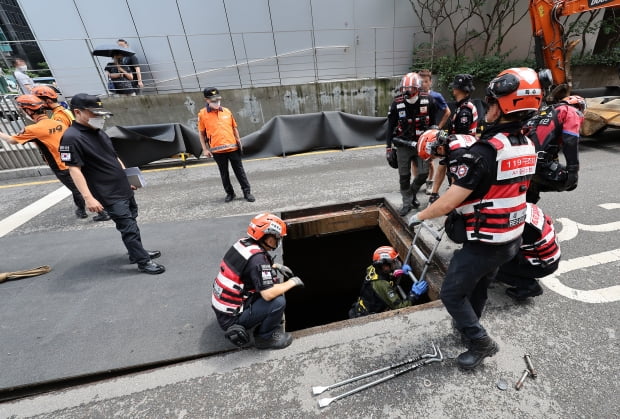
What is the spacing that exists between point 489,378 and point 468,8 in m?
14.2

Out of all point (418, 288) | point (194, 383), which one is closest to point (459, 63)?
point (418, 288)

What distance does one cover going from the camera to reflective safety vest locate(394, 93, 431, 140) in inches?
164

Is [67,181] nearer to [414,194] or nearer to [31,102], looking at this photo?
[31,102]

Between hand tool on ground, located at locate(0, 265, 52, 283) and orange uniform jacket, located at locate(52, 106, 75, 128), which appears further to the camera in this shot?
orange uniform jacket, located at locate(52, 106, 75, 128)

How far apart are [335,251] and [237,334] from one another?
4.36 m

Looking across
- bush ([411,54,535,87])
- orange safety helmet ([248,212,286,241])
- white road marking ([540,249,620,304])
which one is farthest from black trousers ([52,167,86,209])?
bush ([411,54,535,87])

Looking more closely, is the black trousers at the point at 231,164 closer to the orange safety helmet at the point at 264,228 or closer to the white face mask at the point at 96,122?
the white face mask at the point at 96,122

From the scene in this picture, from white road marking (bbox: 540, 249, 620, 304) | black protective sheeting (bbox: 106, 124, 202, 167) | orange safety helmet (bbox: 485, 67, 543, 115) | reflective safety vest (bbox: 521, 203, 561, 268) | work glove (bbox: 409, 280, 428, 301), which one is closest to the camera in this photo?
orange safety helmet (bbox: 485, 67, 543, 115)

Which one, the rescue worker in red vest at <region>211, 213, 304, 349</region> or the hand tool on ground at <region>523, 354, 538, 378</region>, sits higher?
the rescue worker in red vest at <region>211, 213, 304, 349</region>

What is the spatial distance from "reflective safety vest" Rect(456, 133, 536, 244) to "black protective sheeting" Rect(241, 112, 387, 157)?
23.4 ft

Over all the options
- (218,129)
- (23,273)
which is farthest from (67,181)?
(218,129)

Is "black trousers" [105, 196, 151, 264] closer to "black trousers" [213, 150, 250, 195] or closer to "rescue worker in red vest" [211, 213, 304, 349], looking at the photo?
"rescue worker in red vest" [211, 213, 304, 349]

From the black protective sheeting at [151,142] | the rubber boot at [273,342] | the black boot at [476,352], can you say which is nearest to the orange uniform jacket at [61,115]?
the black protective sheeting at [151,142]

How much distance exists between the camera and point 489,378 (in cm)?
216
